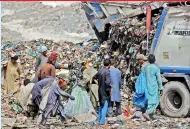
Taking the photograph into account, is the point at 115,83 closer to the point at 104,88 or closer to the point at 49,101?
the point at 104,88

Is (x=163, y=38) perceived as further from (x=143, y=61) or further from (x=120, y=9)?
(x=120, y=9)

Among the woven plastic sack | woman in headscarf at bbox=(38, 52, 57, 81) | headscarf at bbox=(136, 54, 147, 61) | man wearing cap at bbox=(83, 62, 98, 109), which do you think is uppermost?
headscarf at bbox=(136, 54, 147, 61)

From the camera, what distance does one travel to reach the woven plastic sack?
1092cm

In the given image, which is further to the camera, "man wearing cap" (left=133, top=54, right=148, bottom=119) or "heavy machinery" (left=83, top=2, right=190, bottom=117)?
"heavy machinery" (left=83, top=2, right=190, bottom=117)

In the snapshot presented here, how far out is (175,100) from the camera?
11344mm

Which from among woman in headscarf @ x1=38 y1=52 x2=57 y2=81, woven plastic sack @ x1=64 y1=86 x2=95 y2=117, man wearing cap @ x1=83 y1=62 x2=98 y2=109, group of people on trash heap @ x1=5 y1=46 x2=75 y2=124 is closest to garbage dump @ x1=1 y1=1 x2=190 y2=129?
woven plastic sack @ x1=64 y1=86 x2=95 y2=117

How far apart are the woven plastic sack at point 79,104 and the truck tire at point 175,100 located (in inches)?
60.0

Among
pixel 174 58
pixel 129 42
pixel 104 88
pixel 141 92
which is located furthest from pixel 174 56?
pixel 129 42

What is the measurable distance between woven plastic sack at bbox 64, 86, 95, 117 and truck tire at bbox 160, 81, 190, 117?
1.52 meters

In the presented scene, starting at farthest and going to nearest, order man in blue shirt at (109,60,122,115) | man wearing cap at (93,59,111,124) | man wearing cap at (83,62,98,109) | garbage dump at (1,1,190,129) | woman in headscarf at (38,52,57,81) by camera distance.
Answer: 1. man wearing cap at (83,62,98,109)
2. man in blue shirt at (109,60,122,115)
3. man wearing cap at (93,59,111,124)
4. garbage dump at (1,1,190,129)
5. woman in headscarf at (38,52,57,81)

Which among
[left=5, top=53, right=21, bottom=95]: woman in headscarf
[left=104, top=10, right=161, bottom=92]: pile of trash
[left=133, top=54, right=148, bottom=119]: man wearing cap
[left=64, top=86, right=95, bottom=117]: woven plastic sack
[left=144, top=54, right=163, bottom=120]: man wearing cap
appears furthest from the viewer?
[left=104, top=10, right=161, bottom=92]: pile of trash

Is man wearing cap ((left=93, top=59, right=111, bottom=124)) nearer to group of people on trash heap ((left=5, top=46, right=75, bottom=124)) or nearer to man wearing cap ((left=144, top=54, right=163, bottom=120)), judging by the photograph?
man wearing cap ((left=144, top=54, right=163, bottom=120))

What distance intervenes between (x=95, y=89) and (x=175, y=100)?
166 centimetres

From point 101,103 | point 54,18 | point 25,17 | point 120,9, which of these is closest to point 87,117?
point 101,103
